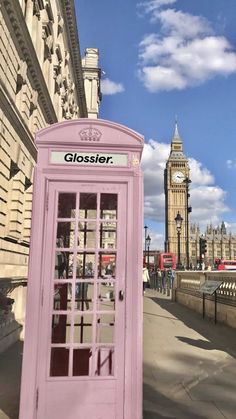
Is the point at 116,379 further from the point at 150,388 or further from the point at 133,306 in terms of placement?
the point at 150,388

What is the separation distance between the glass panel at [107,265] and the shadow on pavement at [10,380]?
5.70 ft

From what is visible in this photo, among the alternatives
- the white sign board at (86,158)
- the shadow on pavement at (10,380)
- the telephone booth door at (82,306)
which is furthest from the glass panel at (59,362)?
the white sign board at (86,158)

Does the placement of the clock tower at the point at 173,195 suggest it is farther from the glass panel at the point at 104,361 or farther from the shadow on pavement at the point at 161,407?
the glass panel at the point at 104,361

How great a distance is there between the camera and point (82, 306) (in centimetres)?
452

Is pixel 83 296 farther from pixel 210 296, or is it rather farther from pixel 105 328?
pixel 210 296

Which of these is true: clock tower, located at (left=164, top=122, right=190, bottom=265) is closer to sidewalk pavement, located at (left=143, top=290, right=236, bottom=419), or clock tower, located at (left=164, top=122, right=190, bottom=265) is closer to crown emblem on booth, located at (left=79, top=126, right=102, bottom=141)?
sidewalk pavement, located at (left=143, top=290, right=236, bottom=419)

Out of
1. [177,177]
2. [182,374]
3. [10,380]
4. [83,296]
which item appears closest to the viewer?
[83,296]

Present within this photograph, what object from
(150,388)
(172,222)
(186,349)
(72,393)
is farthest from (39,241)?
(172,222)

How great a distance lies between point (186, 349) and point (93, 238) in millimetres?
5170

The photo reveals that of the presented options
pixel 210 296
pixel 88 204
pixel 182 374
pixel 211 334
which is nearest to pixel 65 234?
pixel 88 204

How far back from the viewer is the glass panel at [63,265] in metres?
4.34

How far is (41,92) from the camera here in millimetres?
19797

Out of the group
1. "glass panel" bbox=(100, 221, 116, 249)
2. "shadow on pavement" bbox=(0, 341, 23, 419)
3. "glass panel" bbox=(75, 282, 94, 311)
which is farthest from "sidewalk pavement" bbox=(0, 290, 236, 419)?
"glass panel" bbox=(100, 221, 116, 249)

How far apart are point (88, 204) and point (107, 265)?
64 centimetres
